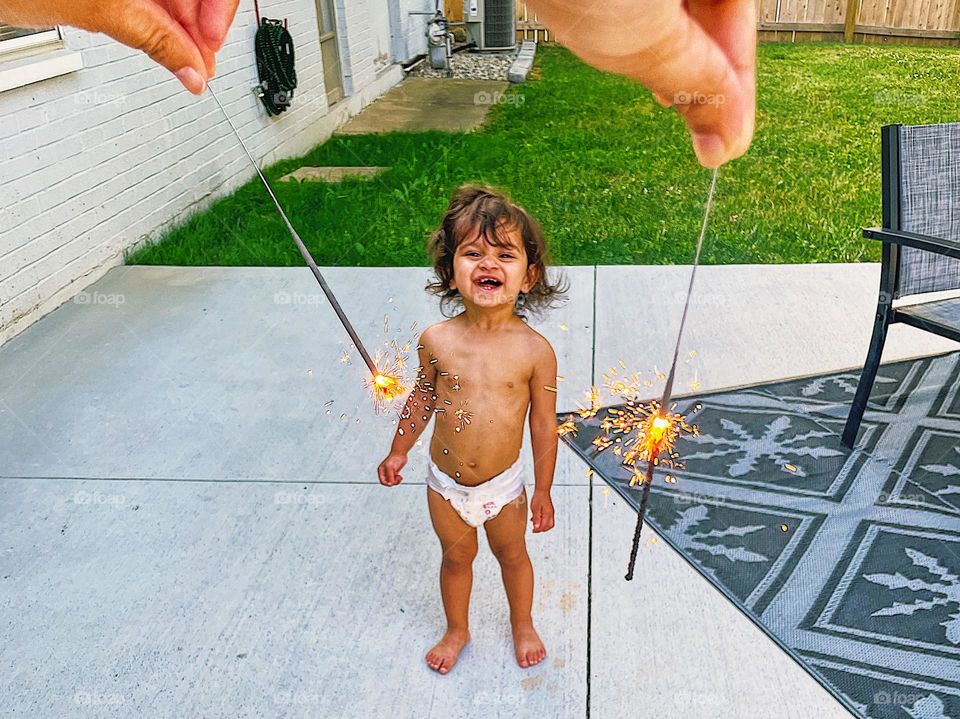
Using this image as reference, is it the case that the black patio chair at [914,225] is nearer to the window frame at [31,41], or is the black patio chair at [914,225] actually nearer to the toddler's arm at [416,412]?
the toddler's arm at [416,412]

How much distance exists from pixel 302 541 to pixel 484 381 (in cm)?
111

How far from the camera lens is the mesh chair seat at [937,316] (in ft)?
8.79

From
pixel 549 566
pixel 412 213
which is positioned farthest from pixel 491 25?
pixel 549 566

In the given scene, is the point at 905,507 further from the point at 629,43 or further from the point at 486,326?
the point at 629,43

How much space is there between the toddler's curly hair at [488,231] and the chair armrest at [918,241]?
1382 mm

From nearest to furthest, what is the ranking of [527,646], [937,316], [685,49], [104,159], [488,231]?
1. [685,49]
2. [488,231]
3. [527,646]
4. [937,316]
5. [104,159]

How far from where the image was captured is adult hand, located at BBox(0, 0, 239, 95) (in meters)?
0.61

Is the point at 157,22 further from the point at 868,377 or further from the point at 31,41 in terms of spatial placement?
the point at 31,41

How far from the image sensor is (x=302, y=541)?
8.30 feet

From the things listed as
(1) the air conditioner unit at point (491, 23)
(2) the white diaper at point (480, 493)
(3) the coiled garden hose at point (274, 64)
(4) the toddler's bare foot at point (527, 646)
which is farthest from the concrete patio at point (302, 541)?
(1) the air conditioner unit at point (491, 23)

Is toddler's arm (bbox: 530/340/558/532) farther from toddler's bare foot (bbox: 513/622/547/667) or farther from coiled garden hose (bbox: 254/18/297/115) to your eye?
coiled garden hose (bbox: 254/18/297/115)

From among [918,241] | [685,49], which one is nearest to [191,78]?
[685,49]

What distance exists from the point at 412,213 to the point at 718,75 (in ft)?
16.9

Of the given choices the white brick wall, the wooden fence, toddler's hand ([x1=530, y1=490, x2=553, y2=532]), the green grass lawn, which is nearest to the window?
the white brick wall
